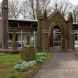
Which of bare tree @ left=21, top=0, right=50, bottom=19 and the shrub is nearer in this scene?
the shrub

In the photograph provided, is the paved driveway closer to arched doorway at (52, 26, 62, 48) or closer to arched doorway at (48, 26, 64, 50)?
arched doorway at (48, 26, 64, 50)

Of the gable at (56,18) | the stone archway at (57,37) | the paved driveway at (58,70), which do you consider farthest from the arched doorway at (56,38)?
the paved driveway at (58,70)

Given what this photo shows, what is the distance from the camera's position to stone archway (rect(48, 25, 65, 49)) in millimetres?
41072

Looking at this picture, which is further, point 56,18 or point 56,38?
point 56,38

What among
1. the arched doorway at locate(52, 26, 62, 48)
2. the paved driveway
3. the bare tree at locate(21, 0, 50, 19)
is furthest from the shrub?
the bare tree at locate(21, 0, 50, 19)

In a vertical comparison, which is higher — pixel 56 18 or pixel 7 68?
pixel 56 18

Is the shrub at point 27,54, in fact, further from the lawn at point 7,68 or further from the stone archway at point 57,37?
the stone archway at point 57,37

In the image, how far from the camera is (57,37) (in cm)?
4500

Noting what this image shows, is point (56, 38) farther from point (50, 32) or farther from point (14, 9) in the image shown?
point (14, 9)

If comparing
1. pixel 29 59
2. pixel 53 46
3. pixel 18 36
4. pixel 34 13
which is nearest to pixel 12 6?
pixel 34 13

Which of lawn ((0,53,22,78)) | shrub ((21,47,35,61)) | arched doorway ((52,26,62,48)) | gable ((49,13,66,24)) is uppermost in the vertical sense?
gable ((49,13,66,24))

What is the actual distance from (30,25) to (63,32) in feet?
28.7

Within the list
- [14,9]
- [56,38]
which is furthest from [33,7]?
[56,38]

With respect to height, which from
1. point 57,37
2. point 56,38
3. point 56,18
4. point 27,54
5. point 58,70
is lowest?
point 58,70
